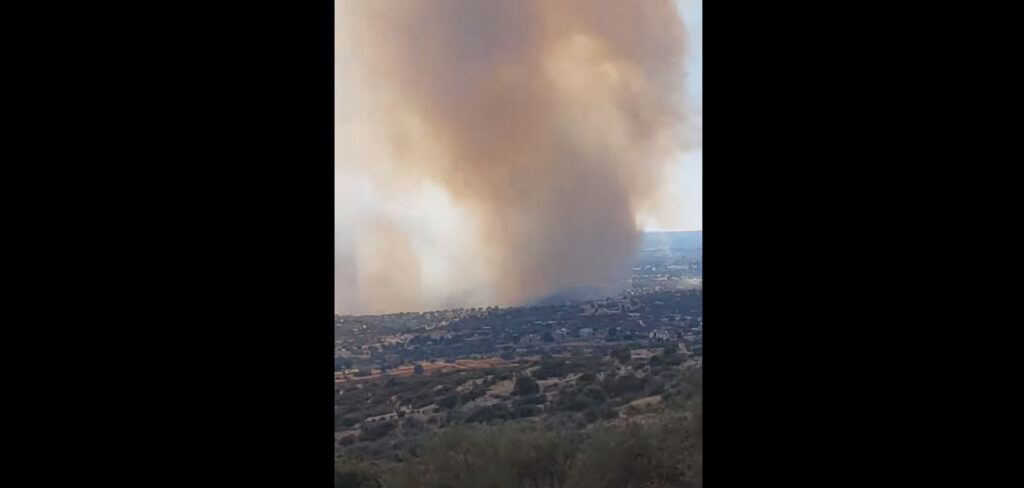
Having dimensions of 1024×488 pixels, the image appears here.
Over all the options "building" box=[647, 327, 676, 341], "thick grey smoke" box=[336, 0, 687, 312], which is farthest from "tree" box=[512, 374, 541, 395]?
"building" box=[647, 327, 676, 341]

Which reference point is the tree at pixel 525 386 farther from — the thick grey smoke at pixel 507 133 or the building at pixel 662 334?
the building at pixel 662 334

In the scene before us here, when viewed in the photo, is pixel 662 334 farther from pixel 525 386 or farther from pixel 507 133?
pixel 507 133

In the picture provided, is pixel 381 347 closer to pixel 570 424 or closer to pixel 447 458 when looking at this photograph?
pixel 447 458

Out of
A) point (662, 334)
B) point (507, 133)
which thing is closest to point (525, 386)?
point (662, 334)
